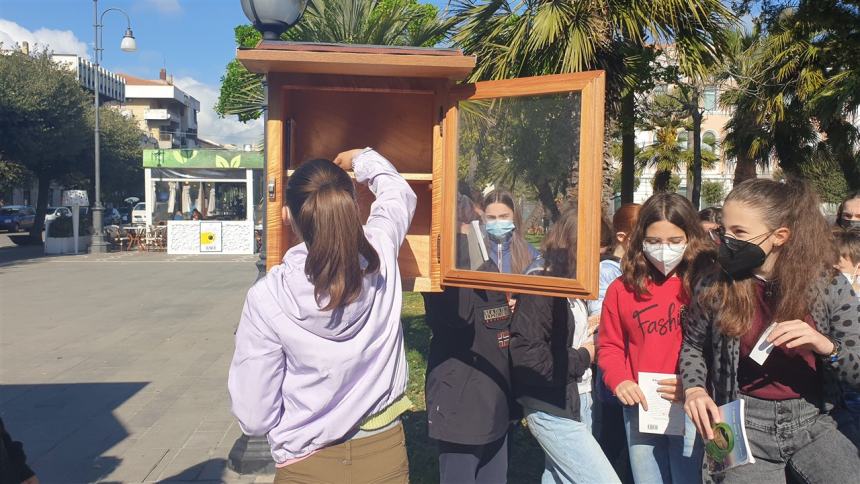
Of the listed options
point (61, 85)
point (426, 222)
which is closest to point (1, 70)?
point (61, 85)

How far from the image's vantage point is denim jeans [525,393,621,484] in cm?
304

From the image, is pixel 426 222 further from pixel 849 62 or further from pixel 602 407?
pixel 849 62

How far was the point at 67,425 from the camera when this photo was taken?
5.80m

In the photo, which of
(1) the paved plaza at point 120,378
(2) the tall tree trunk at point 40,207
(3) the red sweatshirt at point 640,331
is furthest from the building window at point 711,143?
(2) the tall tree trunk at point 40,207

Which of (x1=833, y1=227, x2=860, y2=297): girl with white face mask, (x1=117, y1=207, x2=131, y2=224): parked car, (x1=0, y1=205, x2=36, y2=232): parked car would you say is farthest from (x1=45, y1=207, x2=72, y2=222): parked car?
(x1=833, y1=227, x2=860, y2=297): girl with white face mask

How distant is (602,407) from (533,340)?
1.09 meters

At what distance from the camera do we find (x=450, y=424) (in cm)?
311

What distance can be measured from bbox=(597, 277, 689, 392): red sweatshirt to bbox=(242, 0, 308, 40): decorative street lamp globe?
10.3 feet

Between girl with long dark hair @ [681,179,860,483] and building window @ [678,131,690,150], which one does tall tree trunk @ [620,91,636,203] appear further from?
building window @ [678,131,690,150]

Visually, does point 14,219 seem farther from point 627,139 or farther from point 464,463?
point 464,463

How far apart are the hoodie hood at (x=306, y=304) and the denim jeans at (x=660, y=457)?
4.97 ft

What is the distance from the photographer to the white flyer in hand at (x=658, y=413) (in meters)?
2.91

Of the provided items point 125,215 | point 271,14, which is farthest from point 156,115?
point 271,14

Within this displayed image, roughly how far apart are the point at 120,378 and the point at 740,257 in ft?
22.3
